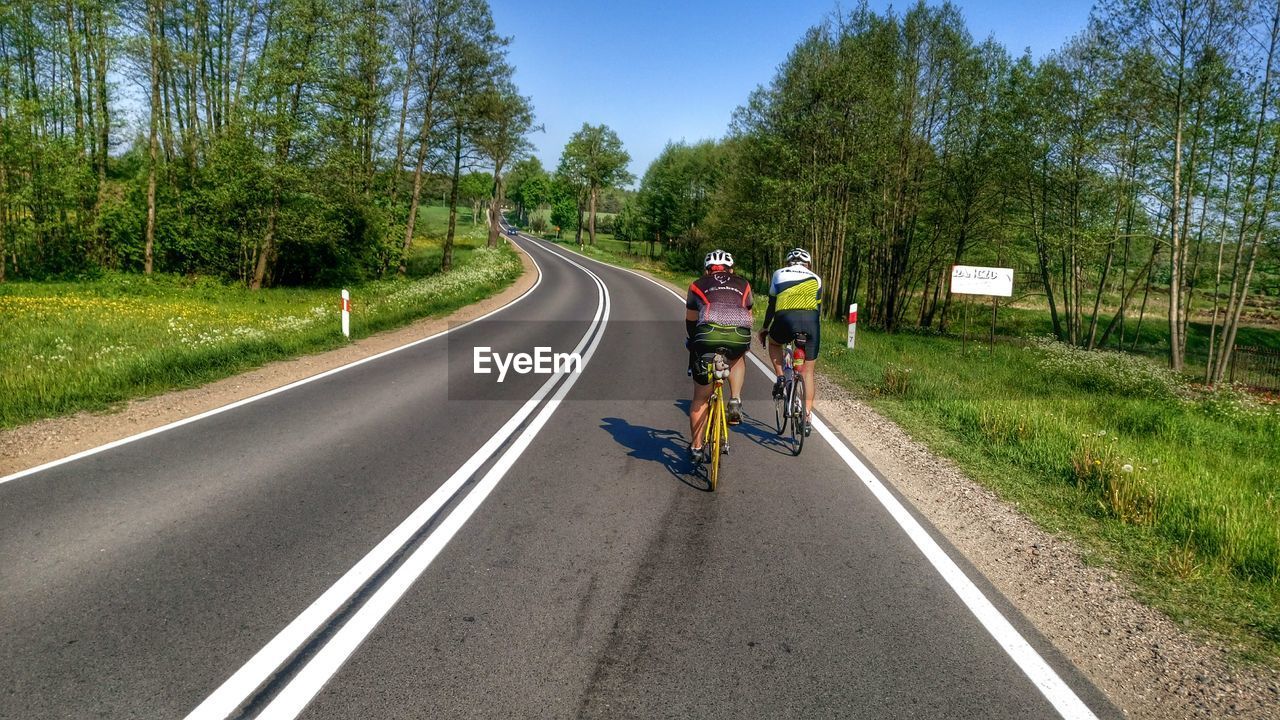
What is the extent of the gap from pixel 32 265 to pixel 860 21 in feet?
111

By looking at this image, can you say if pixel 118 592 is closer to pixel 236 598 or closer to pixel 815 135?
pixel 236 598

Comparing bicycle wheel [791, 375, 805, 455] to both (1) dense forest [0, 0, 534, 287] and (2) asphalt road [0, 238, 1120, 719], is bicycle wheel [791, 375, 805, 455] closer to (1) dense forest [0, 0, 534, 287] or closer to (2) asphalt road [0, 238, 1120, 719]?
(2) asphalt road [0, 238, 1120, 719]

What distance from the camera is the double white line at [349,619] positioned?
2.70 metres

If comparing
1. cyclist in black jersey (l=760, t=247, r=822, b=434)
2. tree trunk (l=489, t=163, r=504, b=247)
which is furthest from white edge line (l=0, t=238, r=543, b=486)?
tree trunk (l=489, t=163, r=504, b=247)

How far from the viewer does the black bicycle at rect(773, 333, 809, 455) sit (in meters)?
6.72

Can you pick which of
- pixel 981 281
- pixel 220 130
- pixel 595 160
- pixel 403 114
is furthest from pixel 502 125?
pixel 595 160

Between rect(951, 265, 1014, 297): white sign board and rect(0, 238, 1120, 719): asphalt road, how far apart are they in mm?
13834

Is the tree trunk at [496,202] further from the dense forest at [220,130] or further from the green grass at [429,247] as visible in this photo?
the dense forest at [220,130]

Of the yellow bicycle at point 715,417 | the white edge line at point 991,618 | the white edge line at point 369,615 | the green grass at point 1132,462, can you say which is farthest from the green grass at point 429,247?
the white edge line at point 991,618

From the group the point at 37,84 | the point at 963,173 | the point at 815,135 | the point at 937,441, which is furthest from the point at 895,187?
the point at 37,84

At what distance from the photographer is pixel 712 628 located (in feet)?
10.9

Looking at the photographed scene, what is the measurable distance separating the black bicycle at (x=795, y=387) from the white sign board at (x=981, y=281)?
13.2 m

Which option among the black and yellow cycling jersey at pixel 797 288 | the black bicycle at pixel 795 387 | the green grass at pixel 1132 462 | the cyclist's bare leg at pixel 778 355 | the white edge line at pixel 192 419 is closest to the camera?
the green grass at pixel 1132 462

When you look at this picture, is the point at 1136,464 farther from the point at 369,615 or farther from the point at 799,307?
the point at 369,615
